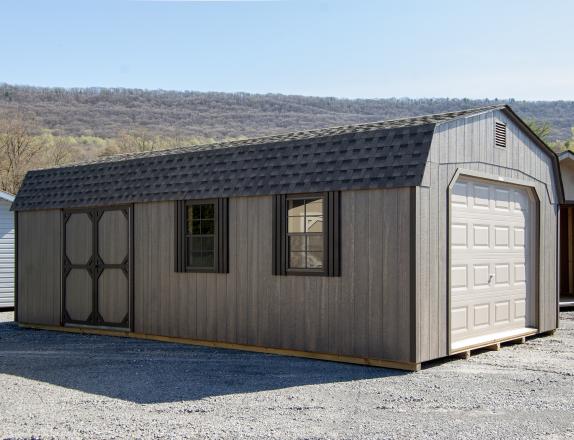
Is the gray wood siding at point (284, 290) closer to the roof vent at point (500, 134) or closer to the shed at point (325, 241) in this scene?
the shed at point (325, 241)

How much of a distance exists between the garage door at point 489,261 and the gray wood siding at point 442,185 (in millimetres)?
288

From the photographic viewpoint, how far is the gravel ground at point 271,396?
18.8ft

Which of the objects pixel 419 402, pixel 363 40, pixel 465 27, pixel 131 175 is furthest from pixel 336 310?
pixel 363 40

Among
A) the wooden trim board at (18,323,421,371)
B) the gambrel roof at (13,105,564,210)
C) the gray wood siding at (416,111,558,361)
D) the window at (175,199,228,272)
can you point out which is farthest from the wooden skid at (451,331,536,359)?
the window at (175,199,228,272)

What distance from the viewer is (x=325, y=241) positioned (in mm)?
9023

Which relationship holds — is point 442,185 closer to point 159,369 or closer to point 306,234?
point 306,234

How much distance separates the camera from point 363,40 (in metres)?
34.2

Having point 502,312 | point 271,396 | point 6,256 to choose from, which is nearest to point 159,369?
point 271,396

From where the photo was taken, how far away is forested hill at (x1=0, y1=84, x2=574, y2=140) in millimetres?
52344

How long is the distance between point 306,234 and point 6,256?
9.68 m

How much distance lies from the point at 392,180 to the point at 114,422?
4078 mm

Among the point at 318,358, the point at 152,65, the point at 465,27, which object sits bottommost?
the point at 318,358

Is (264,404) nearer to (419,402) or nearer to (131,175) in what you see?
(419,402)

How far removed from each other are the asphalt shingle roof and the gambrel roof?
0.04ft
